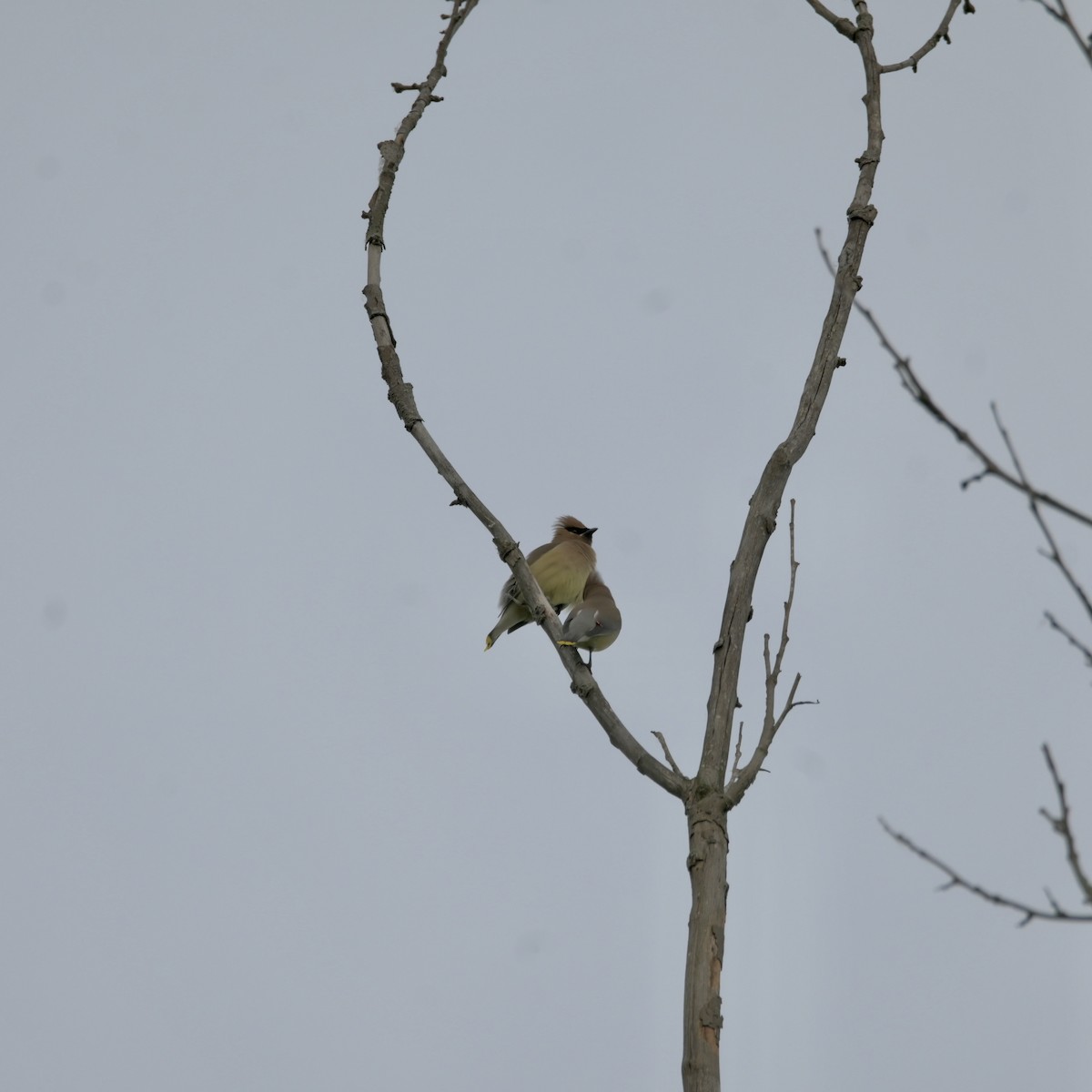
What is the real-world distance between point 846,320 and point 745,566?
767 mm

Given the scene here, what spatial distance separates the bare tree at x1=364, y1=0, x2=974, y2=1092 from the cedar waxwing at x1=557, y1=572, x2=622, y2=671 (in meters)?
2.02

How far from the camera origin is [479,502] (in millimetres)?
4250

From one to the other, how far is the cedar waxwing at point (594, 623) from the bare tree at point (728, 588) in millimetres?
2015

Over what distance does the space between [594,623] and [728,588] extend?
262 cm

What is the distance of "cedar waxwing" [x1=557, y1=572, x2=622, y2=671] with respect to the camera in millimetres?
6426

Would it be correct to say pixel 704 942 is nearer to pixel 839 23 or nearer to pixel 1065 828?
pixel 1065 828

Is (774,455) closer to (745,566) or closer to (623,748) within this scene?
(745,566)

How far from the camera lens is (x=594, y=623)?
6.46 metres

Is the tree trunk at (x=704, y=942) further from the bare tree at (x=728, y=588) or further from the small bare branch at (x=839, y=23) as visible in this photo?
the small bare branch at (x=839, y=23)

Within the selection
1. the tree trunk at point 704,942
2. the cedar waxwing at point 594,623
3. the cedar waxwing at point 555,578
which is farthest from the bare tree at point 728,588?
the cedar waxwing at point 555,578

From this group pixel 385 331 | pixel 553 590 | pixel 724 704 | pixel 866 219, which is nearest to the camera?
pixel 724 704

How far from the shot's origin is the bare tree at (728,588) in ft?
10.8

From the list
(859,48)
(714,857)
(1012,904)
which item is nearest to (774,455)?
(714,857)

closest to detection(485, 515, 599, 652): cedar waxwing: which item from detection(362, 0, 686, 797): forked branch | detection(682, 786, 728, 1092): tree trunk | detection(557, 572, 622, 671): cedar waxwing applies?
Answer: detection(557, 572, 622, 671): cedar waxwing
